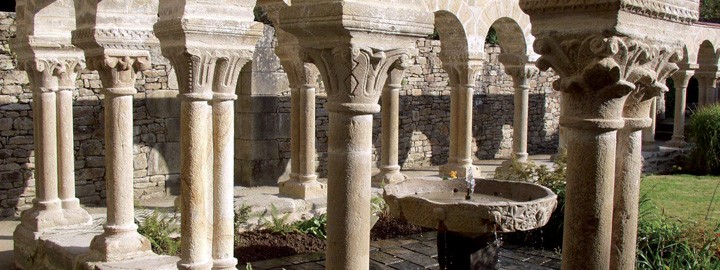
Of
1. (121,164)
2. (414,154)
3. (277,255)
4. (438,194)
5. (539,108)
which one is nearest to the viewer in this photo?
(121,164)

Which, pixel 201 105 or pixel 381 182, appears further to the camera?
pixel 381 182

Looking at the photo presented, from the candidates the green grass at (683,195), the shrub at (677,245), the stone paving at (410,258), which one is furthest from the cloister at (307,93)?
the green grass at (683,195)

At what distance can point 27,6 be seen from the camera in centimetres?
724

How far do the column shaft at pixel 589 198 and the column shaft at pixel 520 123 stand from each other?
9.10 m

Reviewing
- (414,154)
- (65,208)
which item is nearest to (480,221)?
(65,208)

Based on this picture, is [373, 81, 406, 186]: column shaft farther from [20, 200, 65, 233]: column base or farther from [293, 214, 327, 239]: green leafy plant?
[20, 200, 65, 233]: column base

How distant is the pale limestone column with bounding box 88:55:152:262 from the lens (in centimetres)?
599

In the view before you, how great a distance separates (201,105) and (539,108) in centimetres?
1351

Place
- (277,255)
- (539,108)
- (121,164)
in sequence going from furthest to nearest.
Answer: (539,108) → (277,255) → (121,164)

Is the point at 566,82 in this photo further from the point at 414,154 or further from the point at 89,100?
the point at 414,154

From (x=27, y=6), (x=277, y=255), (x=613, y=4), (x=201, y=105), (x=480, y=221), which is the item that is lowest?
(x=277, y=255)

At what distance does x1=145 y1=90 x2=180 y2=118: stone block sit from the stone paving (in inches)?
172

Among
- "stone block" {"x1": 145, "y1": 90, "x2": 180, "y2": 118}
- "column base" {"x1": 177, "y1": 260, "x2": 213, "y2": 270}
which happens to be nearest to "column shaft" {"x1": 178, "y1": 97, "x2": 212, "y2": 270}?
"column base" {"x1": 177, "y1": 260, "x2": 213, "y2": 270}

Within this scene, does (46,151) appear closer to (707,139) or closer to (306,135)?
(306,135)
